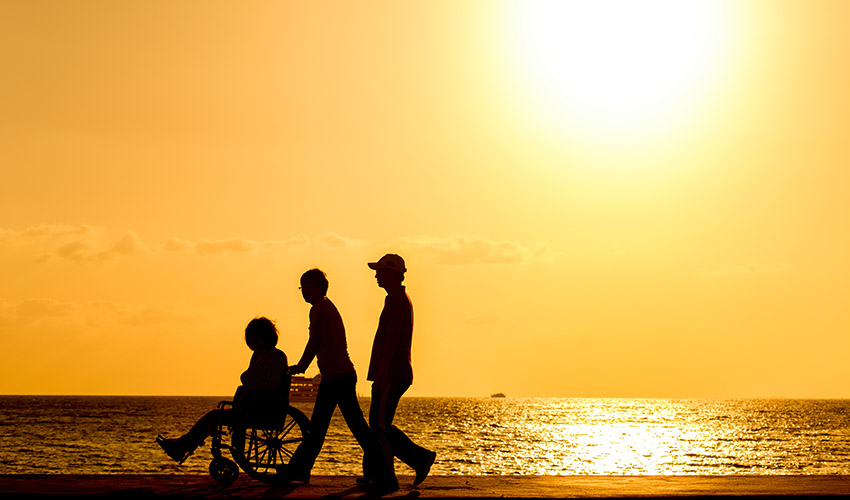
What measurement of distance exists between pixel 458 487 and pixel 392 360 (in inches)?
55.4

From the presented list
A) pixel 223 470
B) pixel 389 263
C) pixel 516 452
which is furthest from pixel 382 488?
pixel 516 452

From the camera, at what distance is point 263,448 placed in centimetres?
1066

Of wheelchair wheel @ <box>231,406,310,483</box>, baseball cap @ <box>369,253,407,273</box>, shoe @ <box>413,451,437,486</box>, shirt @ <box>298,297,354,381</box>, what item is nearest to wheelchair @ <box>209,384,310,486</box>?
wheelchair wheel @ <box>231,406,310,483</box>

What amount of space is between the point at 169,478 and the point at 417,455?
102 inches

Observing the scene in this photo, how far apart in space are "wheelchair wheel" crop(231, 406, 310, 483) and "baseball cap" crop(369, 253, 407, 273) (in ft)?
5.42

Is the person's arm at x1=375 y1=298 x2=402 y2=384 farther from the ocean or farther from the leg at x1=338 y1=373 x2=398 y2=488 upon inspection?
the ocean

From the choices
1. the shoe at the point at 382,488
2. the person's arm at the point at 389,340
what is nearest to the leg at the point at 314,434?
the person's arm at the point at 389,340

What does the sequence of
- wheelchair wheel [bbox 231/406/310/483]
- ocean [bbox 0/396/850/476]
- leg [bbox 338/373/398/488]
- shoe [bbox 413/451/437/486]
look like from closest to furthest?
leg [bbox 338/373/398/488] < wheelchair wheel [bbox 231/406/310/483] < shoe [bbox 413/451/437/486] < ocean [bbox 0/396/850/476]

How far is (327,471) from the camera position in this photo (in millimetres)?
41094

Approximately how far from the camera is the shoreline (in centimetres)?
941

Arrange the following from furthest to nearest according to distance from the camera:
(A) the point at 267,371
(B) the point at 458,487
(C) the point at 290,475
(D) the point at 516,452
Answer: (D) the point at 516,452
(A) the point at 267,371
(C) the point at 290,475
(B) the point at 458,487

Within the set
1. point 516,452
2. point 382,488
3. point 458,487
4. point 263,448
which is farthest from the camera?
point 516,452

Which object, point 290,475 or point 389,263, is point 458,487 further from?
point 389,263

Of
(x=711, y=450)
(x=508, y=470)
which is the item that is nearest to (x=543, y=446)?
(x=711, y=450)
